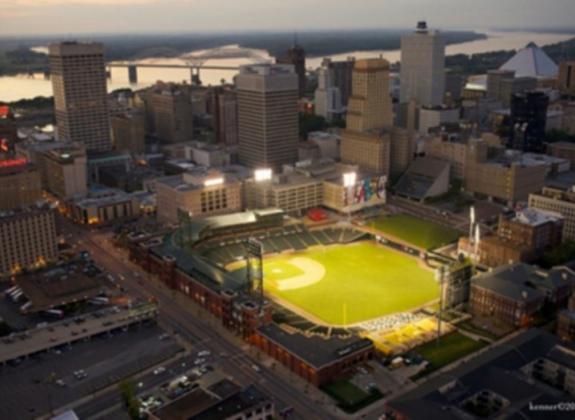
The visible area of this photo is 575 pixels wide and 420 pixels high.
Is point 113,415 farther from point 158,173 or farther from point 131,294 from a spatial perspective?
point 158,173

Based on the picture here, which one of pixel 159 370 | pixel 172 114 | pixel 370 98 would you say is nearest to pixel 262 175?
pixel 370 98

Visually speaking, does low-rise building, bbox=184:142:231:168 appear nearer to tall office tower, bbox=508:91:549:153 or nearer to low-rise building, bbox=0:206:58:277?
low-rise building, bbox=0:206:58:277

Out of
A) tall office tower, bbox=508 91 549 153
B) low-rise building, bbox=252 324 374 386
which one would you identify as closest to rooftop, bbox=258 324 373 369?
low-rise building, bbox=252 324 374 386

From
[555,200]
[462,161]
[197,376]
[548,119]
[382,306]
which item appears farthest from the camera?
[548,119]

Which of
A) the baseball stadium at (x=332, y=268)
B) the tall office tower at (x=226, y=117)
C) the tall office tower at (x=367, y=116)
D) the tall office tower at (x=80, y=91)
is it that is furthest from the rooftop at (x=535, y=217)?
the tall office tower at (x=80, y=91)

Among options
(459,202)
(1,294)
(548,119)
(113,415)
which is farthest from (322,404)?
(548,119)

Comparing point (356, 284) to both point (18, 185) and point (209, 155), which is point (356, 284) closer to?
point (18, 185)
